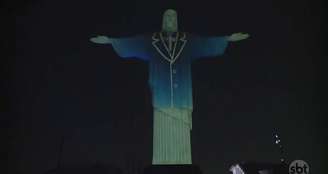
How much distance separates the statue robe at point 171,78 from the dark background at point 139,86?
0.27ft

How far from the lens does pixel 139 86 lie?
568 centimetres

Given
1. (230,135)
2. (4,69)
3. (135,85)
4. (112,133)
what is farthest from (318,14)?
(4,69)

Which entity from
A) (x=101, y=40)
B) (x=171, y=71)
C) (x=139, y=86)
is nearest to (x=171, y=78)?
(x=171, y=71)

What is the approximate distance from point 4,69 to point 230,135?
240 cm

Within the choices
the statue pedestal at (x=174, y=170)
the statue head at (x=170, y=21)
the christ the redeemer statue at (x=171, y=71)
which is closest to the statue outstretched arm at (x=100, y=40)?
the christ the redeemer statue at (x=171, y=71)

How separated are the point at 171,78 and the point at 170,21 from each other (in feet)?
2.04

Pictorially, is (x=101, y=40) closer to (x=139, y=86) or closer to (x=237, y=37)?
(x=139, y=86)

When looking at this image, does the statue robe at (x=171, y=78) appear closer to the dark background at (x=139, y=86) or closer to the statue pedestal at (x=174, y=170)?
the dark background at (x=139, y=86)

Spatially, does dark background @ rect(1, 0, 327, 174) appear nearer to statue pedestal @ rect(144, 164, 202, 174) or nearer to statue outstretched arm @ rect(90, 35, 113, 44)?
statue outstretched arm @ rect(90, 35, 113, 44)

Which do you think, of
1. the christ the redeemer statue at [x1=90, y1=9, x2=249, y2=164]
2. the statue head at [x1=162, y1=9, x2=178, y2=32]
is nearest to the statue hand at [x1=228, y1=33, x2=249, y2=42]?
the christ the redeemer statue at [x1=90, y1=9, x2=249, y2=164]

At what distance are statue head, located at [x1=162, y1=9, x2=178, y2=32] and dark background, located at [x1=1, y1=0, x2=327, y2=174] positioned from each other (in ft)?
0.18

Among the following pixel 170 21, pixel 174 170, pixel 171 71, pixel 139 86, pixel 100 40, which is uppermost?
pixel 170 21

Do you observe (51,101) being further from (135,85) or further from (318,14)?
(318,14)

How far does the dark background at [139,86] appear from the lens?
17.9ft
